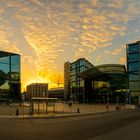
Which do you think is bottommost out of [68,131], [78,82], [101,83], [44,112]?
[44,112]

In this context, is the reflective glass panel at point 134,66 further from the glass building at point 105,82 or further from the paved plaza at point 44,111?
the paved plaza at point 44,111

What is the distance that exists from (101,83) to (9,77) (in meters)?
38.5

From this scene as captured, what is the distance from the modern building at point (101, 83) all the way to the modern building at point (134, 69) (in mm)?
3166

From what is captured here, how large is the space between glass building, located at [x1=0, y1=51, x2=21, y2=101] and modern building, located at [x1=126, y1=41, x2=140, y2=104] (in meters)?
43.7

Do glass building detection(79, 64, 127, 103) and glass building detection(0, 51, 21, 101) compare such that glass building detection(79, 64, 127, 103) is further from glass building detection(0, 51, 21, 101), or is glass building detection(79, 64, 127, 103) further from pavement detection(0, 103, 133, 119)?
pavement detection(0, 103, 133, 119)

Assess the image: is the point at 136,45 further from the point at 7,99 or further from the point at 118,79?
the point at 7,99

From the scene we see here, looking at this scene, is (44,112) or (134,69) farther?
(134,69)

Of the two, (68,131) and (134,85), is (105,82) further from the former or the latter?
(68,131)

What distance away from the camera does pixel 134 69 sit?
135 m

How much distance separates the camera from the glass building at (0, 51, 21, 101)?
469ft

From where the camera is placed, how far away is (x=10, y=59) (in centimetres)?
14725

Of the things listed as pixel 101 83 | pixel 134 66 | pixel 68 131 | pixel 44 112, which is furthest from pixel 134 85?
pixel 68 131

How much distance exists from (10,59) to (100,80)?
1490 inches

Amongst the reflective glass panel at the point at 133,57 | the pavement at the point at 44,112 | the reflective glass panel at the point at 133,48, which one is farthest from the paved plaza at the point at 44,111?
the reflective glass panel at the point at 133,48
